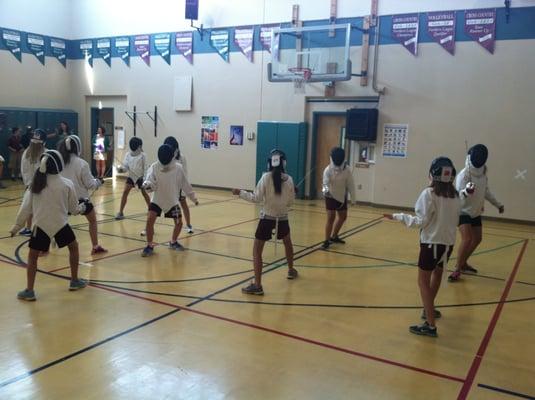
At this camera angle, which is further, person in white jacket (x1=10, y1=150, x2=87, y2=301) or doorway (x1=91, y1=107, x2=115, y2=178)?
doorway (x1=91, y1=107, x2=115, y2=178)

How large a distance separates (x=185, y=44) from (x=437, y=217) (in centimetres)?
1154

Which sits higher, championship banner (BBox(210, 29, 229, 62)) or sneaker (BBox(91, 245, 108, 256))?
championship banner (BBox(210, 29, 229, 62))

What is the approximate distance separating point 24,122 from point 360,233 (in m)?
10.9

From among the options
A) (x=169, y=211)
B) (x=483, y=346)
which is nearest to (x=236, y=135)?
(x=169, y=211)

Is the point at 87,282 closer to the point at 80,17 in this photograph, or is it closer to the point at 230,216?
the point at 230,216

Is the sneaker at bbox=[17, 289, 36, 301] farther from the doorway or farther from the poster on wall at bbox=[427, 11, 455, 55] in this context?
the doorway

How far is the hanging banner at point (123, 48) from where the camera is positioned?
597 inches

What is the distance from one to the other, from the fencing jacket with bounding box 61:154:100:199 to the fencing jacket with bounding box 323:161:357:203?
3.19m

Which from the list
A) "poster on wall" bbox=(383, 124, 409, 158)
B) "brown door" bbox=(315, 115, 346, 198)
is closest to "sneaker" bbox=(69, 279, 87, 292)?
"poster on wall" bbox=(383, 124, 409, 158)

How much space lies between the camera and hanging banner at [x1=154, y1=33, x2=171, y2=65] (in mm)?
14438

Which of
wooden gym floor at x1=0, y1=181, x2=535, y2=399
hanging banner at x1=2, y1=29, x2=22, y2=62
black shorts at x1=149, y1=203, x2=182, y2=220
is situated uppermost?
hanging banner at x1=2, y1=29, x2=22, y2=62

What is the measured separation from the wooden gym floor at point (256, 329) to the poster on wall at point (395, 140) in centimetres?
452

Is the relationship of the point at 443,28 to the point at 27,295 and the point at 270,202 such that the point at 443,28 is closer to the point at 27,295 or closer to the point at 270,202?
the point at 270,202

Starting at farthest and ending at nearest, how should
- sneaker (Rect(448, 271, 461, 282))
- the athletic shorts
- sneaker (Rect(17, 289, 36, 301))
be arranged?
the athletic shorts, sneaker (Rect(448, 271, 461, 282)), sneaker (Rect(17, 289, 36, 301))
